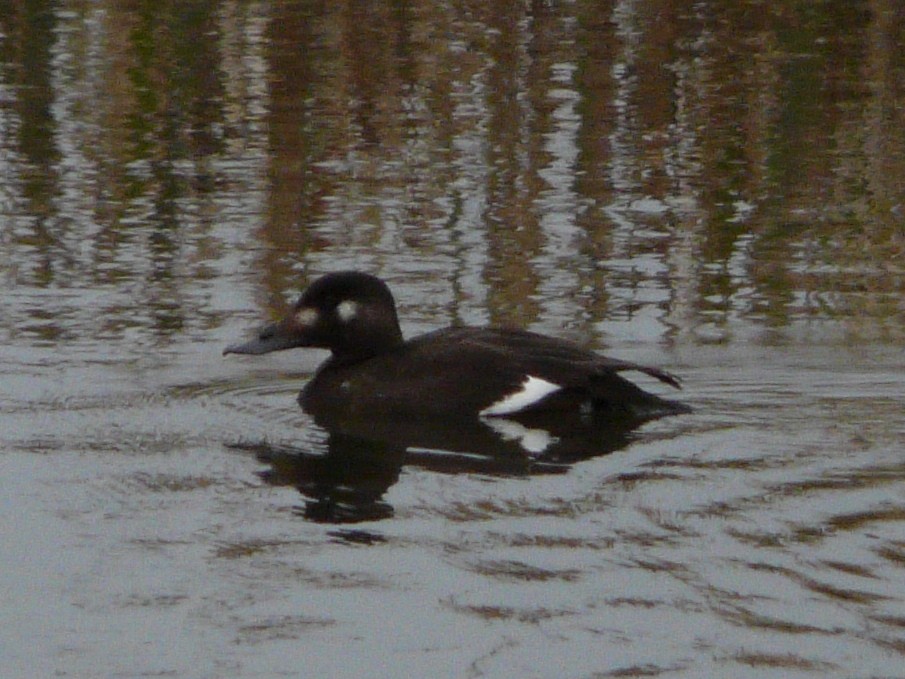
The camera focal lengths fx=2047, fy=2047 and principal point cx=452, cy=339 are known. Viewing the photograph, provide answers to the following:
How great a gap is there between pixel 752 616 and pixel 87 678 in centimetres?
168

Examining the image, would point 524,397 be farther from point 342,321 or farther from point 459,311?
point 459,311

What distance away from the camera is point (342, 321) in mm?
8125

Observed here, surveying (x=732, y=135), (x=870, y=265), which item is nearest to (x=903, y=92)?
(x=732, y=135)

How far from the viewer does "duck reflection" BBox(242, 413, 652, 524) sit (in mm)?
6707

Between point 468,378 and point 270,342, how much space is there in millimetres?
1017

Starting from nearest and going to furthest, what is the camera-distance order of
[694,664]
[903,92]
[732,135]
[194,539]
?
1. [694,664]
2. [194,539]
3. [732,135]
4. [903,92]

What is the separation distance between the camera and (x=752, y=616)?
17.2 ft

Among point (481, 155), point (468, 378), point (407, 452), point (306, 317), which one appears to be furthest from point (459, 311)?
point (481, 155)

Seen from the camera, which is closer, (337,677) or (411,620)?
(337,677)

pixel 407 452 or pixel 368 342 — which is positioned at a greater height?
pixel 368 342

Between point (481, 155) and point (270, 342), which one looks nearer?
point (270, 342)

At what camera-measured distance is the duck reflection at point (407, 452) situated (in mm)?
6707

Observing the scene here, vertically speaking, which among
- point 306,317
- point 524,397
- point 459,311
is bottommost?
point 459,311

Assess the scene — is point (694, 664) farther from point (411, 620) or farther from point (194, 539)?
point (194, 539)
